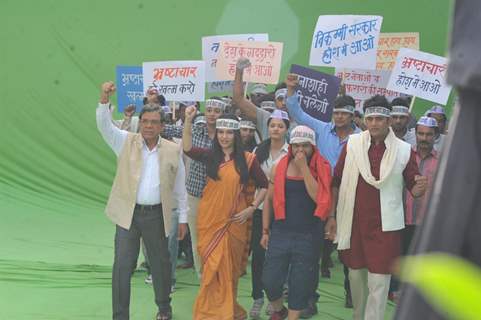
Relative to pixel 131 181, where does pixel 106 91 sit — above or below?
above

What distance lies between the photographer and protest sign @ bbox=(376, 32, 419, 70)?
8.14 metres

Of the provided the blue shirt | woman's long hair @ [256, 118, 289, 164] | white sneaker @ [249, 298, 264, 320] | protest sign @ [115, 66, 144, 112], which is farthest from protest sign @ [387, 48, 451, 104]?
white sneaker @ [249, 298, 264, 320]

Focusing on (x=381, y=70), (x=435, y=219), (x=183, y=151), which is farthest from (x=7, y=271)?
(x=435, y=219)

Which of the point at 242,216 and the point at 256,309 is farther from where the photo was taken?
the point at 256,309

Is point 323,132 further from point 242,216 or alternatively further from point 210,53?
point 210,53

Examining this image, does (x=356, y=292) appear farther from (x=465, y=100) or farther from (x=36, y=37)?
(x=36, y=37)

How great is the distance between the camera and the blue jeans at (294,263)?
4.67m

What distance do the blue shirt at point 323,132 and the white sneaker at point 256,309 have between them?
3.66 ft

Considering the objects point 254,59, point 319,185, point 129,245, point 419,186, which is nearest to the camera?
point 419,186

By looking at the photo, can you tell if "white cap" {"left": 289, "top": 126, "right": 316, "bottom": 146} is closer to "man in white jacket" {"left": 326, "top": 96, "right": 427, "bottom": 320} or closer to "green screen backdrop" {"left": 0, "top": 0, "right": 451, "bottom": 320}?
"man in white jacket" {"left": 326, "top": 96, "right": 427, "bottom": 320}

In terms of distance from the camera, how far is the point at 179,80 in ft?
21.6

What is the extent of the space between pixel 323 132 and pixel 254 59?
6.14ft

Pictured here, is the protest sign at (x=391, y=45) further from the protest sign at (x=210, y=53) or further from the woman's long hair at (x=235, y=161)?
the woman's long hair at (x=235, y=161)

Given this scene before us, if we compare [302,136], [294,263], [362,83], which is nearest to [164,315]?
[294,263]
